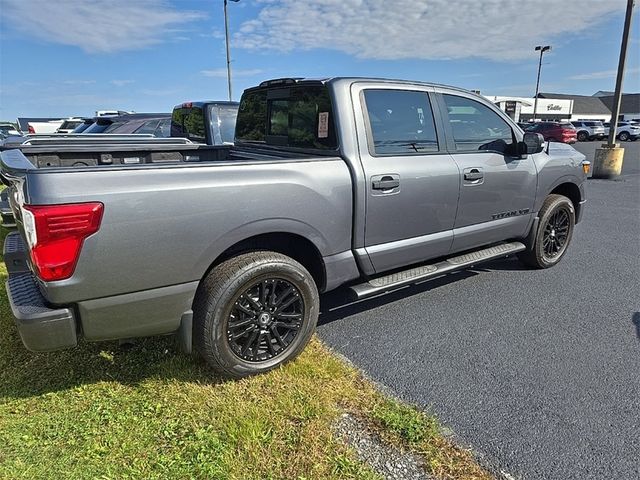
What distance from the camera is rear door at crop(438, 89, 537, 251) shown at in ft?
12.7

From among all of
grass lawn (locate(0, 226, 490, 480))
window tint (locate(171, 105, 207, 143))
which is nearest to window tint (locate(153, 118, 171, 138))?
window tint (locate(171, 105, 207, 143))

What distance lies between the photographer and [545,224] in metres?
4.74

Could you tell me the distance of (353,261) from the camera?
3.27 metres

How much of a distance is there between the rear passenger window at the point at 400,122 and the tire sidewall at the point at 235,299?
109 cm

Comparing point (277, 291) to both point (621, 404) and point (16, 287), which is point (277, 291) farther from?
point (621, 404)

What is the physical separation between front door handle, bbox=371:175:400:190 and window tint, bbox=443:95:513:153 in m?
0.92

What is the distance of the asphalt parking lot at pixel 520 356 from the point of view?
7.66 feet

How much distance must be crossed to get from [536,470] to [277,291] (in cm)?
173

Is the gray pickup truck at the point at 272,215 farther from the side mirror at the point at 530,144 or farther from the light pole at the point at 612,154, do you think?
the light pole at the point at 612,154

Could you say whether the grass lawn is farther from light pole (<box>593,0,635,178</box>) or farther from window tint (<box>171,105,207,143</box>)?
light pole (<box>593,0,635,178</box>)

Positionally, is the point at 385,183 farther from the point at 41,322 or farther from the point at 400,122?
the point at 41,322

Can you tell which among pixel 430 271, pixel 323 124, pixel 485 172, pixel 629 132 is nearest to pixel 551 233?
pixel 485 172

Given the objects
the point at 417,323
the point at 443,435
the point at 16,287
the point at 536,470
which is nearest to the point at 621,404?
the point at 536,470

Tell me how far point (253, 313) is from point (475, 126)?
2.70 m
